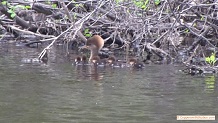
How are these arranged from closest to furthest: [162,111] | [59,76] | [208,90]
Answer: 1. [162,111]
2. [208,90]
3. [59,76]

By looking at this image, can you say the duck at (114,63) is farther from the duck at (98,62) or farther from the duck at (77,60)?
the duck at (77,60)

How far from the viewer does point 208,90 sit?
389 inches

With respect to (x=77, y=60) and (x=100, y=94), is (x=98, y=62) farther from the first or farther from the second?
(x=100, y=94)

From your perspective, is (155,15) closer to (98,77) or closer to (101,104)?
(98,77)

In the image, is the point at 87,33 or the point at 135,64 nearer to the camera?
the point at 135,64

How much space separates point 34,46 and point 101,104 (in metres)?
9.10

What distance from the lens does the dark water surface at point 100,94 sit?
804 cm

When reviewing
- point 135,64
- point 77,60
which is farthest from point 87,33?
point 135,64

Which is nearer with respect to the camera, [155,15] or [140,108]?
[140,108]

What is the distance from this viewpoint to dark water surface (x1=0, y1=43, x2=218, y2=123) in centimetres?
804

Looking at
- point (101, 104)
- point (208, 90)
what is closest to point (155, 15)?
point (208, 90)

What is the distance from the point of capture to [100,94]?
9.45 m

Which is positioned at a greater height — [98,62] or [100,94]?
[98,62]

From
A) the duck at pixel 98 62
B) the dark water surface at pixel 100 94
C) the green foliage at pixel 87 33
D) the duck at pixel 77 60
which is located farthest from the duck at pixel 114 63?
the green foliage at pixel 87 33
